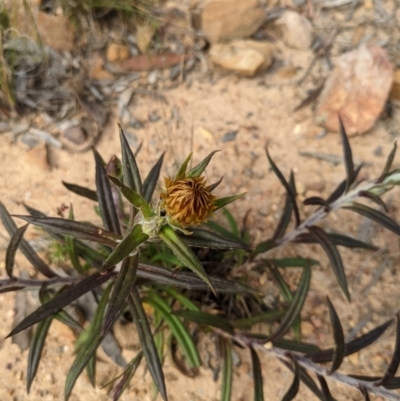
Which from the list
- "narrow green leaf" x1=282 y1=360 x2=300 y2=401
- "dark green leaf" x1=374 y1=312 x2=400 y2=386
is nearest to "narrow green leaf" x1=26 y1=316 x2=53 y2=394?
"narrow green leaf" x1=282 y1=360 x2=300 y2=401

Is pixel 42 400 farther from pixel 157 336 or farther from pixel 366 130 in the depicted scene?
pixel 366 130

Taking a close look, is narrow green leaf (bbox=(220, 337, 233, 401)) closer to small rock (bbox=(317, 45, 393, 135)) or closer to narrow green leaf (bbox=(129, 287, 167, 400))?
narrow green leaf (bbox=(129, 287, 167, 400))

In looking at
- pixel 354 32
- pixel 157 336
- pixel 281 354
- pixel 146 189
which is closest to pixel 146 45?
pixel 354 32

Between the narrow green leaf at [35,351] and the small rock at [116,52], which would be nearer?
the narrow green leaf at [35,351]

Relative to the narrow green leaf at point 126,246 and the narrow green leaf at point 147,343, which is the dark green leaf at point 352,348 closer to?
the narrow green leaf at point 147,343

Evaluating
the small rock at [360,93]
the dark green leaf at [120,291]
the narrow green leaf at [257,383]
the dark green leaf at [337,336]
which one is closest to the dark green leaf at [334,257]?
the dark green leaf at [337,336]

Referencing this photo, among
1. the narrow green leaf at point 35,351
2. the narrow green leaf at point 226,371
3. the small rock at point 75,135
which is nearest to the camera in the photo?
the narrow green leaf at point 35,351
